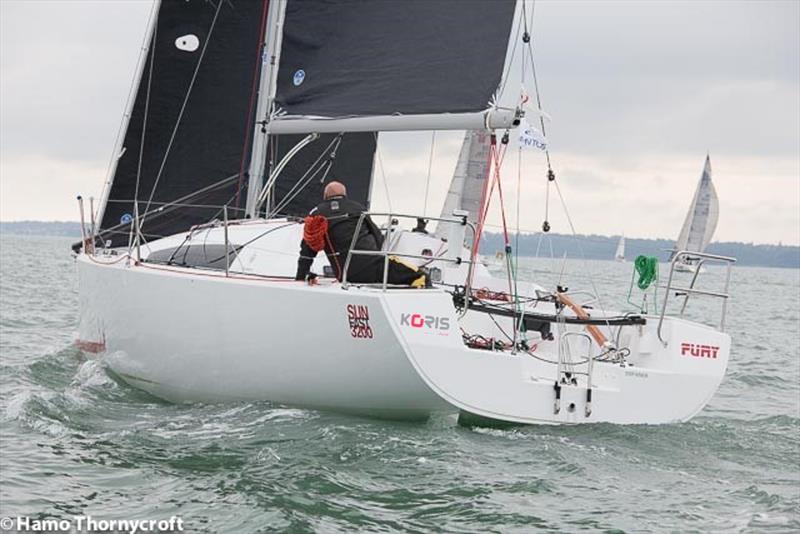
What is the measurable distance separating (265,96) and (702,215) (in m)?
45.9

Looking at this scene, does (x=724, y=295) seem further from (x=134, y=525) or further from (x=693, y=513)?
(x=134, y=525)

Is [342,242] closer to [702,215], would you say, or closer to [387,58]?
[387,58]

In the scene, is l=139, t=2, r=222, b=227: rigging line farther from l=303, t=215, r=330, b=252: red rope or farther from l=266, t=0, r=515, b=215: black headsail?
l=303, t=215, r=330, b=252: red rope

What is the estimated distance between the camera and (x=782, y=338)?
896 inches

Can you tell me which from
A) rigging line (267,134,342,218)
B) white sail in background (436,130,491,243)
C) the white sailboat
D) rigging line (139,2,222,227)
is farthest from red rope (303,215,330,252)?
white sail in background (436,130,491,243)

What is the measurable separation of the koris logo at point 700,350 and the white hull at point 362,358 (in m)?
0.01

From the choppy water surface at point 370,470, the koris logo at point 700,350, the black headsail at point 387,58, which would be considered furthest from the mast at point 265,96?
the koris logo at point 700,350

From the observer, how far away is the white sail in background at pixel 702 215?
52.9 meters

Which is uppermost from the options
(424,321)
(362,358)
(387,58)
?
(387,58)

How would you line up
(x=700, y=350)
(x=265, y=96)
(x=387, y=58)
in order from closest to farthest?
(x=700, y=350) → (x=387, y=58) → (x=265, y=96)

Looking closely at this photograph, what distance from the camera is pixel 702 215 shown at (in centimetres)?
5341

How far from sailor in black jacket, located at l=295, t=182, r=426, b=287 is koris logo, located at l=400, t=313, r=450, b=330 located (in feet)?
2.25

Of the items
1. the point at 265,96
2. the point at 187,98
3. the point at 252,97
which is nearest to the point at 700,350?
the point at 265,96

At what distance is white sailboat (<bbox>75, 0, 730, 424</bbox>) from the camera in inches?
287
